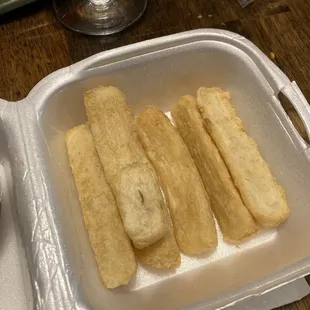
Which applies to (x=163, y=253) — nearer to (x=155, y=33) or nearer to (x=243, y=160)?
(x=243, y=160)

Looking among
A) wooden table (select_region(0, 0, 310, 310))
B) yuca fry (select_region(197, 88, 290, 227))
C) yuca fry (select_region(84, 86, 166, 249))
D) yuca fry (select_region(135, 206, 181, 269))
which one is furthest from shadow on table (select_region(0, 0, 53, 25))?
→ yuca fry (select_region(135, 206, 181, 269))

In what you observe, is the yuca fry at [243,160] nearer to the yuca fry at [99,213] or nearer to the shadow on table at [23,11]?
the yuca fry at [99,213]

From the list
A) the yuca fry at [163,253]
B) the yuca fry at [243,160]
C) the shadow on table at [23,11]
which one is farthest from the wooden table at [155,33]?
the yuca fry at [163,253]

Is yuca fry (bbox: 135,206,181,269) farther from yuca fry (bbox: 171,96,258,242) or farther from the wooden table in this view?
the wooden table

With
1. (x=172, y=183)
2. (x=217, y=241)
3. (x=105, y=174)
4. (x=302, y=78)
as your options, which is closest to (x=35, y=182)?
(x=105, y=174)

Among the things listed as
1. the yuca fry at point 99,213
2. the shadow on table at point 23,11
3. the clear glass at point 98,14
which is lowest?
the yuca fry at point 99,213

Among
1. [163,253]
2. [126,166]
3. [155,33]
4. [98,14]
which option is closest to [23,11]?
[98,14]
